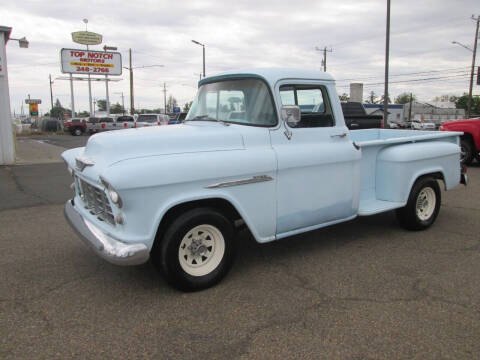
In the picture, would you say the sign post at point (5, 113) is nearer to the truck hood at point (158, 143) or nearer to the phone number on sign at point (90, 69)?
the truck hood at point (158, 143)

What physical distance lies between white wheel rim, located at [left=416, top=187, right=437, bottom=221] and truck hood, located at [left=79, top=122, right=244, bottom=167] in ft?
9.68

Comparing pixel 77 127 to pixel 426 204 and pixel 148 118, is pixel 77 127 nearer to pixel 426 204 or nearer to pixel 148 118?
pixel 148 118

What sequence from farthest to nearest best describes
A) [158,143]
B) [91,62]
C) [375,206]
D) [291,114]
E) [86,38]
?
1. [86,38]
2. [91,62]
3. [375,206]
4. [291,114]
5. [158,143]

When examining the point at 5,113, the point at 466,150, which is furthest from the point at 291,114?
the point at 5,113

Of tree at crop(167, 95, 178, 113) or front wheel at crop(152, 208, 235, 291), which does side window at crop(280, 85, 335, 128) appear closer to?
front wheel at crop(152, 208, 235, 291)

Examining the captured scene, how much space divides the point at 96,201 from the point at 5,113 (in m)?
11.1

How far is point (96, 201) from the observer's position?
12.0ft

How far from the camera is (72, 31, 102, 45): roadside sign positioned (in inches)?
1533

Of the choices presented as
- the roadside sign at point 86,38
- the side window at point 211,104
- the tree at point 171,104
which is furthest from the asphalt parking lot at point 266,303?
the tree at point 171,104

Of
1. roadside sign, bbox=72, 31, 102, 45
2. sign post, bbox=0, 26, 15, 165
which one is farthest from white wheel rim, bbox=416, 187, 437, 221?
roadside sign, bbox=72, 31, 102, 45

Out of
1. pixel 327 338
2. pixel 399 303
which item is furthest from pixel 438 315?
pixel 327 338

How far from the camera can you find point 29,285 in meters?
3.69

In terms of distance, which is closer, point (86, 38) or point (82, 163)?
point (82, 163)

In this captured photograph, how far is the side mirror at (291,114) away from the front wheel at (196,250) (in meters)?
1.18
